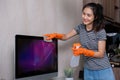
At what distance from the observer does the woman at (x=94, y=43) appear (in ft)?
6.33

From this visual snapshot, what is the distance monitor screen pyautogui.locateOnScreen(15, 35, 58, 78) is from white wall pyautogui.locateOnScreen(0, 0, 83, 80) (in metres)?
0.17

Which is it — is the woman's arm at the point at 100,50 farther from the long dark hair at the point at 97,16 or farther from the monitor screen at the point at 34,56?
the monitor screen at the point at 34,56

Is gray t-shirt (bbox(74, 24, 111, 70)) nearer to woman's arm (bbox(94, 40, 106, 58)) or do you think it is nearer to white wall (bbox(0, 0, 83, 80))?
woman's arm (bbox(94, 40, 106, 58))

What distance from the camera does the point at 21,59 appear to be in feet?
5.72

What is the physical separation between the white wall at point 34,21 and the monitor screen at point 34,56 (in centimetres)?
17

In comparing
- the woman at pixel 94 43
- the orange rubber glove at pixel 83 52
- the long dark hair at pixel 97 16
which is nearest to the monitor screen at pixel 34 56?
the woman at pixel 94 43

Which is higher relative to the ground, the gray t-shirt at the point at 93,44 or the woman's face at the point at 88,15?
the woman's face at the point at 88,15

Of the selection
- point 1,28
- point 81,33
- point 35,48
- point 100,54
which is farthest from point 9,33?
point 100,54

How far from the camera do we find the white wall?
189 centimetres

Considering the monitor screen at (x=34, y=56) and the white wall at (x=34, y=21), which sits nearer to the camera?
the monitor screen at (x=34, y=56)

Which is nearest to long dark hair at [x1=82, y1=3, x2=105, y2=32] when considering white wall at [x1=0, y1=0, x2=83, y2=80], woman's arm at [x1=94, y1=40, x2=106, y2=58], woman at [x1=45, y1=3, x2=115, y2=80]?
woman at [x1=45, y1=3, x2=115, y2=80]

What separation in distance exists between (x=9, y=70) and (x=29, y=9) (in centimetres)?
54

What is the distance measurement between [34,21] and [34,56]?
434 mm

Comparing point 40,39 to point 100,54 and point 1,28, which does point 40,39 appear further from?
point 100,54
